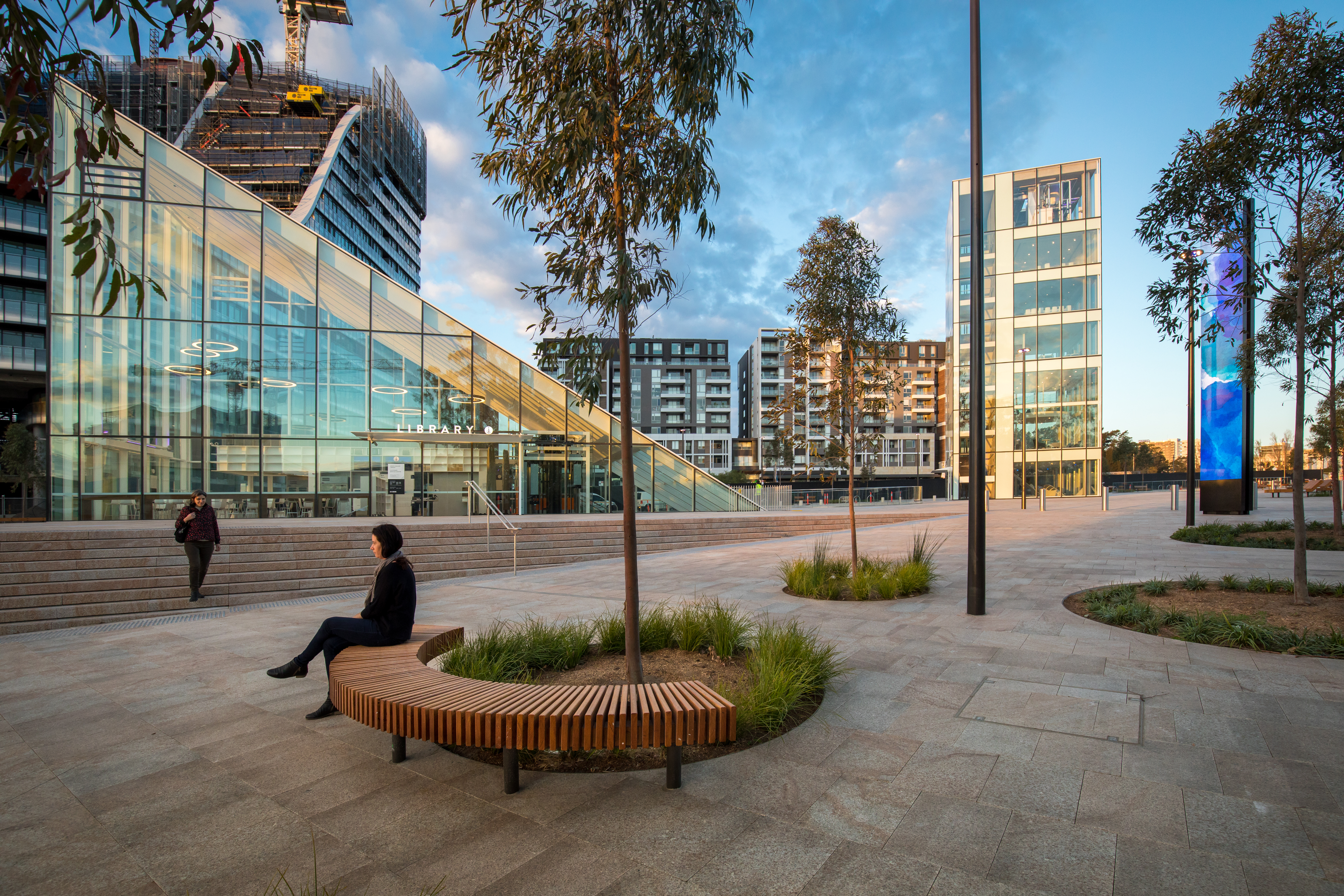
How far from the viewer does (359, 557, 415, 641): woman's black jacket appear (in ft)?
16.2

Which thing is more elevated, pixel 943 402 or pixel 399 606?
pixel 943 402

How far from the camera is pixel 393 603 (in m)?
4.98

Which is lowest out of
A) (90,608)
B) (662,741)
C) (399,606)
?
(90,608)

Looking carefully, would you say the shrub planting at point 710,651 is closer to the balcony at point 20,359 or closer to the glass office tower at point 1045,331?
the glass office tower at point 1045,331

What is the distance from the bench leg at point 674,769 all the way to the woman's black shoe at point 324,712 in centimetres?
259

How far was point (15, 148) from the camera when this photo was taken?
2297 mm

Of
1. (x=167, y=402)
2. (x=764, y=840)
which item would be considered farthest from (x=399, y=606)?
(x=167, y=402)

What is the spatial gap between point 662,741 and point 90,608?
37.6 ft

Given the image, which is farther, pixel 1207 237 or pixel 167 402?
pixel 167 402

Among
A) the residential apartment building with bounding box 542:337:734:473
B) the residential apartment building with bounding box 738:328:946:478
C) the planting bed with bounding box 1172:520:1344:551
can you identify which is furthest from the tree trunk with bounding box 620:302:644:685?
the residential apartment building with bounding box 542:337:734:473

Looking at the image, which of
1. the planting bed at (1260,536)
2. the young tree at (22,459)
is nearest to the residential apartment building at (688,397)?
the young tree at (22,459)

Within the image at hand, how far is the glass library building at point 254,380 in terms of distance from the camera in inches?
830

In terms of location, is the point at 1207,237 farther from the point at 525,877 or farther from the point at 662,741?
the point at 525,877

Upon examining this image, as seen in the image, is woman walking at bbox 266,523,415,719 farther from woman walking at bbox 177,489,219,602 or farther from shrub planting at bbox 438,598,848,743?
woman walking at bbox 177,489,219,602
